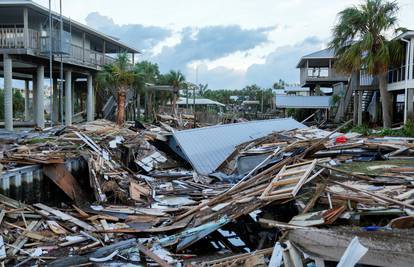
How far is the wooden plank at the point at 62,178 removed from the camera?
11.1 m

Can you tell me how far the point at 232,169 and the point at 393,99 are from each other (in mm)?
18313

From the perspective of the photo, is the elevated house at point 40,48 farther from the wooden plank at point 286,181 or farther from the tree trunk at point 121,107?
the wooden plank at point 286,181

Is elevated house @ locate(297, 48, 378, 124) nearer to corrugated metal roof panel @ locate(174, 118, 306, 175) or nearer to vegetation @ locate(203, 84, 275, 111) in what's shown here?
corrugated metal roof panel @ locate(174, 118, 306, 175)

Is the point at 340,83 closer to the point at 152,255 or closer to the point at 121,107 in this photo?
the point at 121,107

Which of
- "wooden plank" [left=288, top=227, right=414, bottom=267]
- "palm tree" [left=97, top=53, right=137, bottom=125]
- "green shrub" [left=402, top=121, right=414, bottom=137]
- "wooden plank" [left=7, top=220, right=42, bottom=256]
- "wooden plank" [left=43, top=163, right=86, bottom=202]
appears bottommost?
"wooden plank" [left=7, top=220, right=42, bottom=256]

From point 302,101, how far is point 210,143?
61.4ft

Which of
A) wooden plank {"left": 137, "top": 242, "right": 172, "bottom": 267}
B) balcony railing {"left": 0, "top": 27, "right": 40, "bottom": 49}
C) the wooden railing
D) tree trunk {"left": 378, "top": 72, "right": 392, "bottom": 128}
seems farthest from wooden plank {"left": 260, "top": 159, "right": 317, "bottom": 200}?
the wooden railing

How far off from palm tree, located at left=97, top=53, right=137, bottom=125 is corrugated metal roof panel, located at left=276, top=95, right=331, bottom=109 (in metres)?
13.9

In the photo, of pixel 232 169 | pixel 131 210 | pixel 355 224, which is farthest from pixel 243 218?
pixel 232 169


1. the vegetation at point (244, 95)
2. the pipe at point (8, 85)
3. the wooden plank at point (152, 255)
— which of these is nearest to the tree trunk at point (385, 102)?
the pipe at point (8, 85)

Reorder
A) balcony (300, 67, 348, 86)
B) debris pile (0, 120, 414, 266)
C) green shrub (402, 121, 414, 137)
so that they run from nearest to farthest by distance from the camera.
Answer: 1. debris pile (0, 120, 414, 266)
2. green shrub (402, 121, 414, 137)
3. balcony (300, 67, 348, 86)

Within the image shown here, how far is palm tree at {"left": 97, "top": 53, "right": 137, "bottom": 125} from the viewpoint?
22.1 m

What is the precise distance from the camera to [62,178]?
11211 millimetres

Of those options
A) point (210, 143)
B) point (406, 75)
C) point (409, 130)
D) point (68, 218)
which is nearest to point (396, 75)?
point (406, 75)
